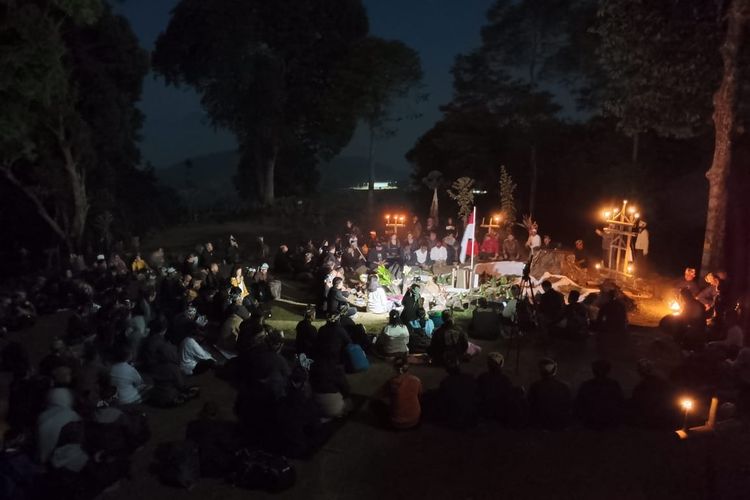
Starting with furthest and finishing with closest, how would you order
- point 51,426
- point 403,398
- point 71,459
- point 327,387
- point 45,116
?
1. point 45,116
2. point 327,387
3. point 403,398
4. point 51,426
5. point 71,459

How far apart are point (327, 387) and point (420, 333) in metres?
3.25

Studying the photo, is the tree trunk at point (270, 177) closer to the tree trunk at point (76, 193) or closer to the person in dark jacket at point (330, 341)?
the tree trunk at point (76, 193)

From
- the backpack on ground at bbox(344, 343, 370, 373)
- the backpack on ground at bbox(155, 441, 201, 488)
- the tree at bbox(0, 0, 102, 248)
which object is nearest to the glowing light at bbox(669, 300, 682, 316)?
the backpack on ground at bbox(344, 343, 370, 373)

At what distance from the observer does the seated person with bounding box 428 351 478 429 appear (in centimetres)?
683

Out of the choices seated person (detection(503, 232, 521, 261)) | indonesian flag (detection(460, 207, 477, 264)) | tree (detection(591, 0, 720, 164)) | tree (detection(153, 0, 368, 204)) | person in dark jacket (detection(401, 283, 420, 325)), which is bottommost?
person in dark jacket (detection(401, 283, 420, 325))

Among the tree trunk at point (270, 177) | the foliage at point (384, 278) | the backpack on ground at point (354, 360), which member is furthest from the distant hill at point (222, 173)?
the backpack on ground at point (354, 360)

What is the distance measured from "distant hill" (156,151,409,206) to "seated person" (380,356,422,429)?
5957 centimetres

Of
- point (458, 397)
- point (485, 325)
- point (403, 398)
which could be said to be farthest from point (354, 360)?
point (485, 325)

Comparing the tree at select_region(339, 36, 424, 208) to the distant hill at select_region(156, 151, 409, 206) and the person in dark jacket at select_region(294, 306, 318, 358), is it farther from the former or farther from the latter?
the distant hill at select_region(156, 151, 409, 206)

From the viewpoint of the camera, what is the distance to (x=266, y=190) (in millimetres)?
30156

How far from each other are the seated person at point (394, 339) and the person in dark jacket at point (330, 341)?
0.91 m

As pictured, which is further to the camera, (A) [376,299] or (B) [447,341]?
(A) [376,299]

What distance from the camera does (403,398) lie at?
22.5 feet

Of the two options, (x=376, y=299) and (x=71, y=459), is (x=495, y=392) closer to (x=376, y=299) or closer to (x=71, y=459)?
(x=71, y=459)
